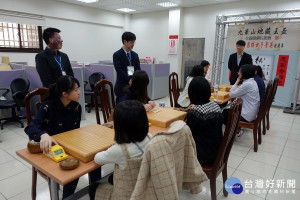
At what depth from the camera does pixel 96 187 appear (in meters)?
1.26

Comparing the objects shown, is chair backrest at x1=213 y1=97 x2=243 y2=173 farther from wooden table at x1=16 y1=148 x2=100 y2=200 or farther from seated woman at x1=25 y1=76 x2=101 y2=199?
seated woman at x1=25 y1=76 x2=101 y2=199

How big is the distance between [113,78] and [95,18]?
3.68 m

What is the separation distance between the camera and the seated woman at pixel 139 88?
183 cm

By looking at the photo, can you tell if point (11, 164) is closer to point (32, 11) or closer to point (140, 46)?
point (32, 11)

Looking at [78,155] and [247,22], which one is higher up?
[247,22]

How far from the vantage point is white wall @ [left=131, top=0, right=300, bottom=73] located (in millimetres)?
5293

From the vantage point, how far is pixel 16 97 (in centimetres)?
337

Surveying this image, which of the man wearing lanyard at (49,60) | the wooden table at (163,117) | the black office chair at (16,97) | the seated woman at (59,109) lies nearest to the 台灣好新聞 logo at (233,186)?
the wooden table at (163,117)

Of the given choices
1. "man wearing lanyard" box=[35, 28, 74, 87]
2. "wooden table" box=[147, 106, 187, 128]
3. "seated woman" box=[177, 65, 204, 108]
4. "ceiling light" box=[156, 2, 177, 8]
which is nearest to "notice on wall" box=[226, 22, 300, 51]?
"ceiling light" box=[156, 2, 177, 8]

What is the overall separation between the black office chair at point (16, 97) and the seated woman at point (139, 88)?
2397 mm

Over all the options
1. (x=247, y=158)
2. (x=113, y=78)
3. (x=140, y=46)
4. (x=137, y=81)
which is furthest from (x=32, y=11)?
(x=247, y=158)

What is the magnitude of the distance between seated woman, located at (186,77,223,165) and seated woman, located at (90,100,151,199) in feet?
1.88

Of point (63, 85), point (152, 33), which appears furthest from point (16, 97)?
point (152, 33)

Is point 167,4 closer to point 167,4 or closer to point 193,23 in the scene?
point 167,4
